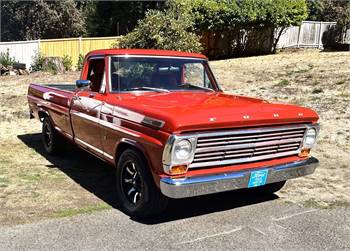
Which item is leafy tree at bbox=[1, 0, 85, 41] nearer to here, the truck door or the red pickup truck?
the truck door

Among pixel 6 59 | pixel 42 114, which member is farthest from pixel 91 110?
pixel 6 59

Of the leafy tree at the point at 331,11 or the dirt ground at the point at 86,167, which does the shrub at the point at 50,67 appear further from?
the leafy tree at the point at 331,11

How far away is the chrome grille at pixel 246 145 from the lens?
4.86 meters

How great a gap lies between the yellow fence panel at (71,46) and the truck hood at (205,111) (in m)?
19.9

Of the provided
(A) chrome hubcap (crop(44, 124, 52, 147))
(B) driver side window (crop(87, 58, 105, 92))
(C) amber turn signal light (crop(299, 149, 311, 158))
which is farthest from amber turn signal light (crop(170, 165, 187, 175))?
(A) chrome hubcap (crop(44, 124, 52, 147))

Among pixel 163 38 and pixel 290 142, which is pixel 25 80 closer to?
pixel 163 38

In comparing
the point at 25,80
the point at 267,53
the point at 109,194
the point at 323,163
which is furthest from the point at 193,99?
the point at 267,53

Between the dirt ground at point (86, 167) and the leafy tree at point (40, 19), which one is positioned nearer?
the dirt ground at point (86, 167)

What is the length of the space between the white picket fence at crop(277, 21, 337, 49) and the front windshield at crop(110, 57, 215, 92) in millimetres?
23297

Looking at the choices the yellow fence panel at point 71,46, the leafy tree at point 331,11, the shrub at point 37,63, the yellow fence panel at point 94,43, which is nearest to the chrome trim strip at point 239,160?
the shrub at point 37,63

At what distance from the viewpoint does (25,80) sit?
17516mm

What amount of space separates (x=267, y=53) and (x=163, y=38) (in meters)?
11.8

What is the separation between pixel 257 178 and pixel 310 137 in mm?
990

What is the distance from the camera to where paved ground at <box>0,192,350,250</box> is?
461cm
